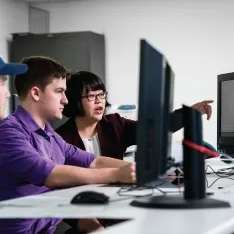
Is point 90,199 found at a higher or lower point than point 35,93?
lower

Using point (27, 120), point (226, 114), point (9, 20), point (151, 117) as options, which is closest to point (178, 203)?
point (151, 117)

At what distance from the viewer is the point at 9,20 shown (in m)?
6.13

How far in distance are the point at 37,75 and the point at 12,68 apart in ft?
0.51

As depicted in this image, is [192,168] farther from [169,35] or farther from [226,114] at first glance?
[169,35]

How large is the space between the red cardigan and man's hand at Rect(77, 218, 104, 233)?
137cm

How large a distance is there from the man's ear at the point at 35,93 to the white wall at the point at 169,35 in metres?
3.43

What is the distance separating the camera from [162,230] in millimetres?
1158

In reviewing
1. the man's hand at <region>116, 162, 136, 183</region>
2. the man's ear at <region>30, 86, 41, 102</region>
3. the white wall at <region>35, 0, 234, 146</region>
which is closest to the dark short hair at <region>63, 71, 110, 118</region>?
the man's ear at <region>30, 86, 41, 102</region>

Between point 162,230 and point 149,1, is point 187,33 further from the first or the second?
point 162,230

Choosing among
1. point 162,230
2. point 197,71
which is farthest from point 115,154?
Answer: point 197,71

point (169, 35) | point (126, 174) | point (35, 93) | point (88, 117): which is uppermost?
point (169, 35)

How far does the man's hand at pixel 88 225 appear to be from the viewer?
1.54 meters

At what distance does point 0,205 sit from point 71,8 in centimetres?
502

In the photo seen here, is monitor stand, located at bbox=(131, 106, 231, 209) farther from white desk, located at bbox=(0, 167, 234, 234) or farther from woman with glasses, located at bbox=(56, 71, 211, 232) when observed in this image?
woman with glasses, located at bbox=(56, 71, 211, 232)
